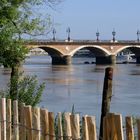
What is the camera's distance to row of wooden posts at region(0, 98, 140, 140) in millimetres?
5301

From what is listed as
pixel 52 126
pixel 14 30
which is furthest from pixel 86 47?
pixel 52 126

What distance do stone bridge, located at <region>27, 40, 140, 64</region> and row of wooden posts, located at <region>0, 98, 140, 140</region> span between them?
92.6 metres

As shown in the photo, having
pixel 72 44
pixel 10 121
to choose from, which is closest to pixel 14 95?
pixel 10 121

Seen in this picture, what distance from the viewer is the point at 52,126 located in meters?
6.08

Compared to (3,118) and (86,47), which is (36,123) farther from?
(86,47)

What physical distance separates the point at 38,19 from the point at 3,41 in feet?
4.14

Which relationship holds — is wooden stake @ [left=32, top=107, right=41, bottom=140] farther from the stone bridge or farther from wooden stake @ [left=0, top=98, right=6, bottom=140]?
the stone bridge

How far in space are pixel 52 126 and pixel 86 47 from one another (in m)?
104

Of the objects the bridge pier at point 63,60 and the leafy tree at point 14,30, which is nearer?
the leafy tree at point 14,30

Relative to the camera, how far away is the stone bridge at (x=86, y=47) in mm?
106062

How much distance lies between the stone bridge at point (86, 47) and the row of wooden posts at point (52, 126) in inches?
3647

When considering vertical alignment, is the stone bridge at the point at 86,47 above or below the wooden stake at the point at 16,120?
above

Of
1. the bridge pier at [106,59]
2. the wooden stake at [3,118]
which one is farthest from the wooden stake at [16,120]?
the bridge pier at [106,59]

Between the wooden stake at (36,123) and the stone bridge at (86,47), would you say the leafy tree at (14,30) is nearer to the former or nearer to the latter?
the wooden stake at (36,123)
